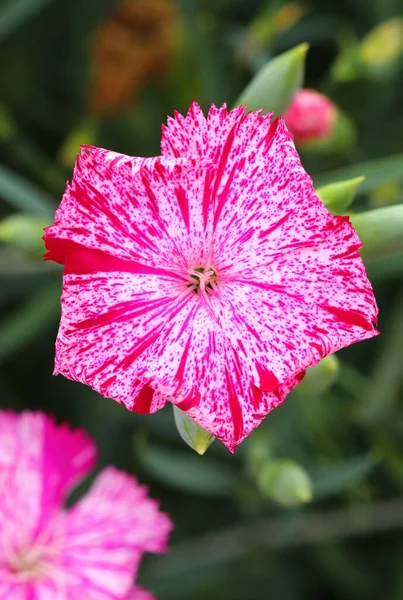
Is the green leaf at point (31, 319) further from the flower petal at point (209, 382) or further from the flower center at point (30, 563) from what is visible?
the flower petal at point (209, 382)

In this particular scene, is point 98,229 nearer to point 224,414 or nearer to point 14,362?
point 224,414

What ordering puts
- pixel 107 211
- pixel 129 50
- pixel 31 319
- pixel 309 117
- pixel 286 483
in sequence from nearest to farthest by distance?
1. pixel 107 211
2. pixel 286 483
3. pixel 309 117
4. pixel 31 319
5. pixel 129 50

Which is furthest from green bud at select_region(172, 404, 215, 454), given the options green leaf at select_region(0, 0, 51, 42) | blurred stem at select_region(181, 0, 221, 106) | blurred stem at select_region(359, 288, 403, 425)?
green leaf at select_region(0, 0, 51, 42)

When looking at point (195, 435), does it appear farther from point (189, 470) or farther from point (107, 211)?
point (189, 470)

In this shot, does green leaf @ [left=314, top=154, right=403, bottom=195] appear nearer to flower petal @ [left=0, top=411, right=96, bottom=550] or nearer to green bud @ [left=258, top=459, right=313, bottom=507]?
green bud @ [left=258, top=459, right=313, bottom=507]

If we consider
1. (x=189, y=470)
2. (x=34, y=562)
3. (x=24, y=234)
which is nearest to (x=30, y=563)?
(x=34, y=562)

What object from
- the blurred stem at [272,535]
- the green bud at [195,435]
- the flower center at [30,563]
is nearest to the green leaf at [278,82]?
the green bud at [195,435]

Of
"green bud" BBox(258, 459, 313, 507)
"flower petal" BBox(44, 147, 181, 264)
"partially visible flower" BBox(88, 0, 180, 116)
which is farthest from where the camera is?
"partially visible flower" BBox(88, 0, 180, 116)
